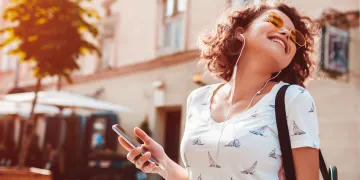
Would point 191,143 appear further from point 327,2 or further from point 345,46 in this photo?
point 327,2

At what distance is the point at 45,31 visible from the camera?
24.6 ft

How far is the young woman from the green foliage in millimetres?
5810

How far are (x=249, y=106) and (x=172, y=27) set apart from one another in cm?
1111

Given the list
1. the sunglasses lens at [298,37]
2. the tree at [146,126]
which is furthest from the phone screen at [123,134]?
the tree at [146,126]

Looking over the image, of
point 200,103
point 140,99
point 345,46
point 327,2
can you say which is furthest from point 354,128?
point 140,99

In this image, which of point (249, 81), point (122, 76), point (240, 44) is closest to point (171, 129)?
point (122, 76)

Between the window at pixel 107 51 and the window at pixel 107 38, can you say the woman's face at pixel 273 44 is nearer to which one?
the window at pixel 107 38

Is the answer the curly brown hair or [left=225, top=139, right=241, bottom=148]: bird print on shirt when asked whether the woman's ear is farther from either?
[left=225, top=139, right=241, bottom=148]: bird print on shirt

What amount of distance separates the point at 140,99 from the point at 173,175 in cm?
1150

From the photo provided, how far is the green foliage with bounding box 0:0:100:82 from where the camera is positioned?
24.8ft

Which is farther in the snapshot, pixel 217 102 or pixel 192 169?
pixel 217 102

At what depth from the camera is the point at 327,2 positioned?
8.16 m

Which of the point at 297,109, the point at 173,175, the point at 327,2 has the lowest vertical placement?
the point at 173,175

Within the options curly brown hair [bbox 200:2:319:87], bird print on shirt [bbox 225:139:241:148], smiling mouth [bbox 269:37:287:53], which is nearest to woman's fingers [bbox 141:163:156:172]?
bird print on shirt [bbox 225:139:241:148]
